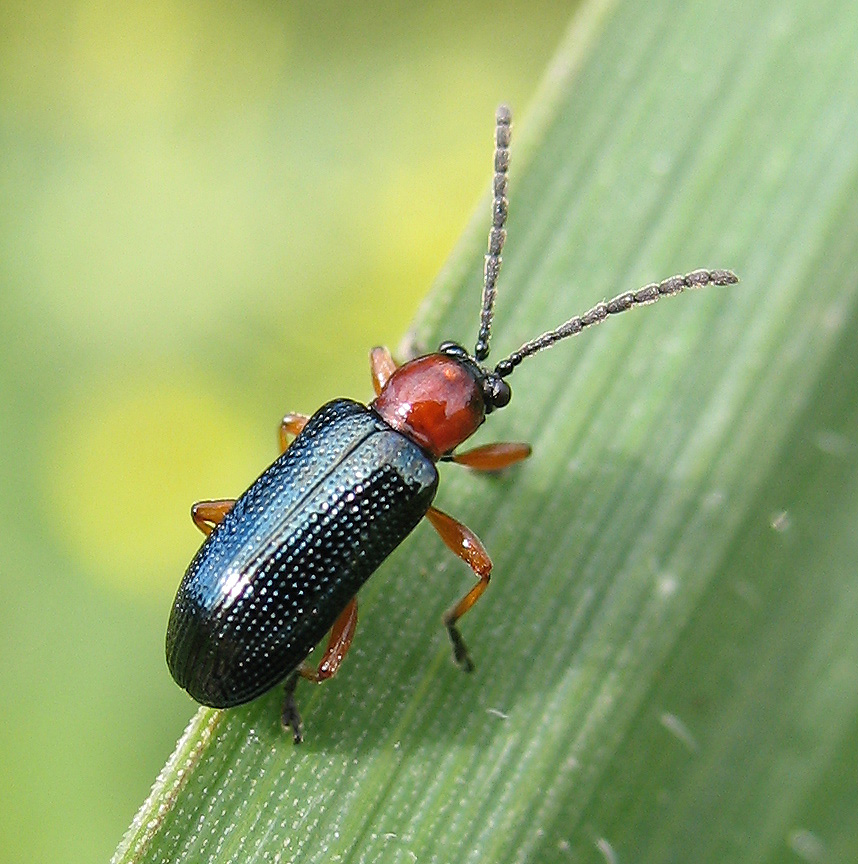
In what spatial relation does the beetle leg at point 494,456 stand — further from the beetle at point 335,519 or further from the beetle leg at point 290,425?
the beetle leg at point 290,425

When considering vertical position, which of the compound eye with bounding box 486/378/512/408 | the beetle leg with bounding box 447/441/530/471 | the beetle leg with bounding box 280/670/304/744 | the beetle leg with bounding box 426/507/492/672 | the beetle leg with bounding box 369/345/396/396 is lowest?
the beetle leg with bounding box 280/670/304/744

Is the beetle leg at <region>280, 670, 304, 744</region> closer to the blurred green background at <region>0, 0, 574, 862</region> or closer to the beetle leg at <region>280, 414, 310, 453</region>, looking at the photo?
the beetle leg at <region>280, 414, 310, 453</region>

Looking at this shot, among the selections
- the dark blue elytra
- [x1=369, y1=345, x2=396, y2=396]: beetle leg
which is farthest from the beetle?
[x1=369, y1=345, x2=396, y2=396]: beetle leg

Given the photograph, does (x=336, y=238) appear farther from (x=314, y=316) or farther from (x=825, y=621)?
(x=825, y=621)

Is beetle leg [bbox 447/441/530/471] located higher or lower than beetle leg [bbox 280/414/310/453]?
higher

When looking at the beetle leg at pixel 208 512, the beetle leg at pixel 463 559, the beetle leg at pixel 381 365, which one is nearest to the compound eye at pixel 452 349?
the beetle leg at pixel 381 365

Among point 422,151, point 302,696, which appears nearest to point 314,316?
point 422,151

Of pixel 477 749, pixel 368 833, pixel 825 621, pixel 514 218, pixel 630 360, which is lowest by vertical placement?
pixel 368 833
